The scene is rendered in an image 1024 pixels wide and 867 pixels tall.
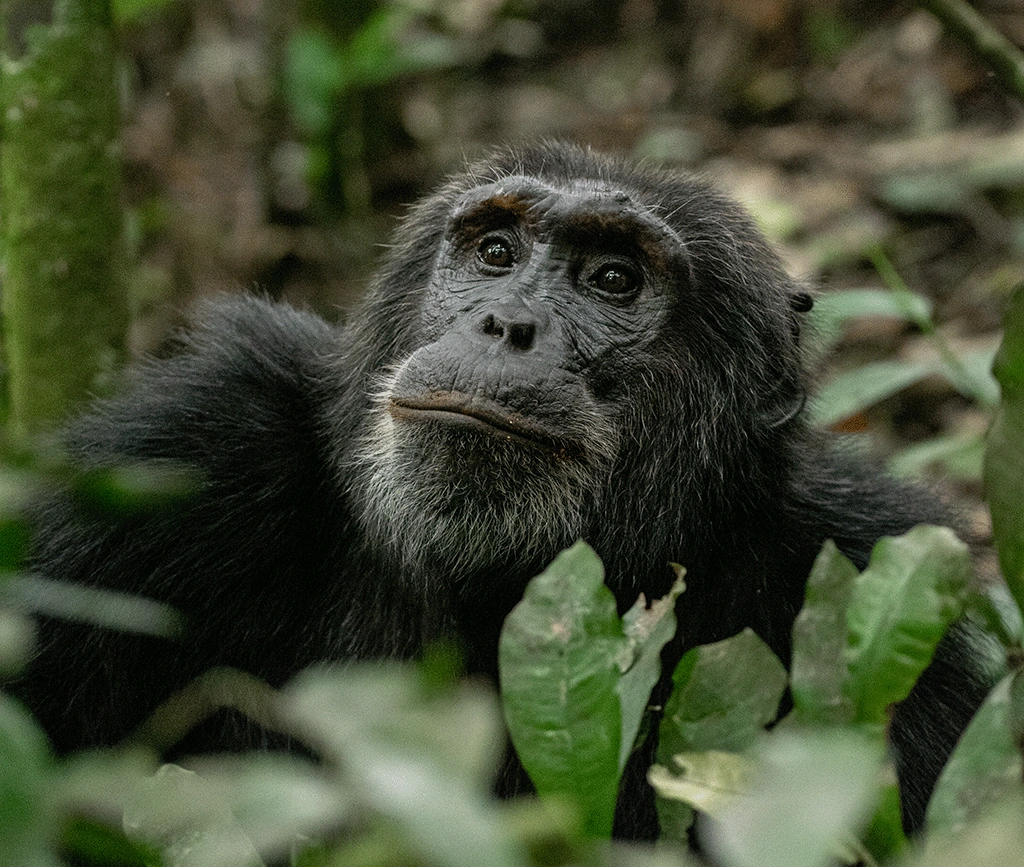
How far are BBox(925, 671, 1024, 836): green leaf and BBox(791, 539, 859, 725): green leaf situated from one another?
212 millimetres

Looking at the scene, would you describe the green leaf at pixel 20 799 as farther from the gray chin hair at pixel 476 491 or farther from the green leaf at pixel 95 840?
the gray chin hair at pixel 476 491

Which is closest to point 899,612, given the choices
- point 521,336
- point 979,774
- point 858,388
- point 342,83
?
point 979,774

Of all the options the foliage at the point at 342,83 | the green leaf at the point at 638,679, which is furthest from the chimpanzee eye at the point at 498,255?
the foliage at the point at 342,83

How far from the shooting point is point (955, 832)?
1.70 metres

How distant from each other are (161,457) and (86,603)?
95cm

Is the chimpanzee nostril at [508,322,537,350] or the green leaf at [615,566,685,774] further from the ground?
the chimpanzee nostril at [508,322,537,350]

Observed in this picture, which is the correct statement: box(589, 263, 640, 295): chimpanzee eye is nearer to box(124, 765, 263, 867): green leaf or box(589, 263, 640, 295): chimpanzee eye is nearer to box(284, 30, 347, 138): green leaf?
box(124, 765, 263, 867): green leaf

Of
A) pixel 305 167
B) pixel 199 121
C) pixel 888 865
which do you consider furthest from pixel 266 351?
pixel 199 121

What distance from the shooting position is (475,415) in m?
3.55

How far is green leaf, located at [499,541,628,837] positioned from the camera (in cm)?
191

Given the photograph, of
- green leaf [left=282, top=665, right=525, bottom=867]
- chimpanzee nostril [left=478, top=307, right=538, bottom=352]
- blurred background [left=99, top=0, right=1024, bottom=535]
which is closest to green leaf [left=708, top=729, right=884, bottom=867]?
green leaf [left=282, top=665, right=525, bottom=867]

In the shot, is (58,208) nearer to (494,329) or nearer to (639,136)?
(494,329)

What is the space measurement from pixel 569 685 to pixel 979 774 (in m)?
0.56

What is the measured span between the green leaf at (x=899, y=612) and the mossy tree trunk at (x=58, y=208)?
3.35m
